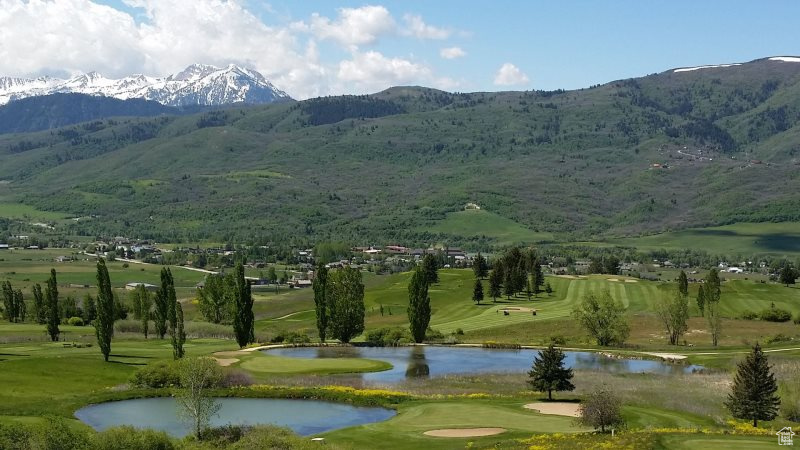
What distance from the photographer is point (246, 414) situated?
8319cm

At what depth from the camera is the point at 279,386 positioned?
95.9 metres

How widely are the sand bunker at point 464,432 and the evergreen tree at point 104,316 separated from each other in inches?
2277

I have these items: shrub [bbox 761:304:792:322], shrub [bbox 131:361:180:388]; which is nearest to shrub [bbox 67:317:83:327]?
shrub [bbox 131:361:180:388]

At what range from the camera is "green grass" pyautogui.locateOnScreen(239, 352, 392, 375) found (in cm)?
10900

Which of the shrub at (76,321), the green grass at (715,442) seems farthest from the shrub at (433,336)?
the green grass at (715,442)

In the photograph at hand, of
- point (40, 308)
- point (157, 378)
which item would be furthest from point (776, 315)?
point (40, 308)

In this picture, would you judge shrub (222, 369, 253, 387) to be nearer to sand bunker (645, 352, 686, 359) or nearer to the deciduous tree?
sand bunker (645, 352, 686, 359)

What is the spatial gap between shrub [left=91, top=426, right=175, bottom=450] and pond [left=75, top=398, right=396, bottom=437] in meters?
14.5

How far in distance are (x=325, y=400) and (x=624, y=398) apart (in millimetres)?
30486

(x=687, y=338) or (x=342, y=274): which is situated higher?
(x=342, y=274)

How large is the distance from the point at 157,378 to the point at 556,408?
44.0m

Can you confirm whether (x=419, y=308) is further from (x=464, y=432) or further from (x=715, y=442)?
(x=715, y=442)

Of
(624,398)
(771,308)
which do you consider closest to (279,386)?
(624,398)

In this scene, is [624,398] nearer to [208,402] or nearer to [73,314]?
[208,402]
